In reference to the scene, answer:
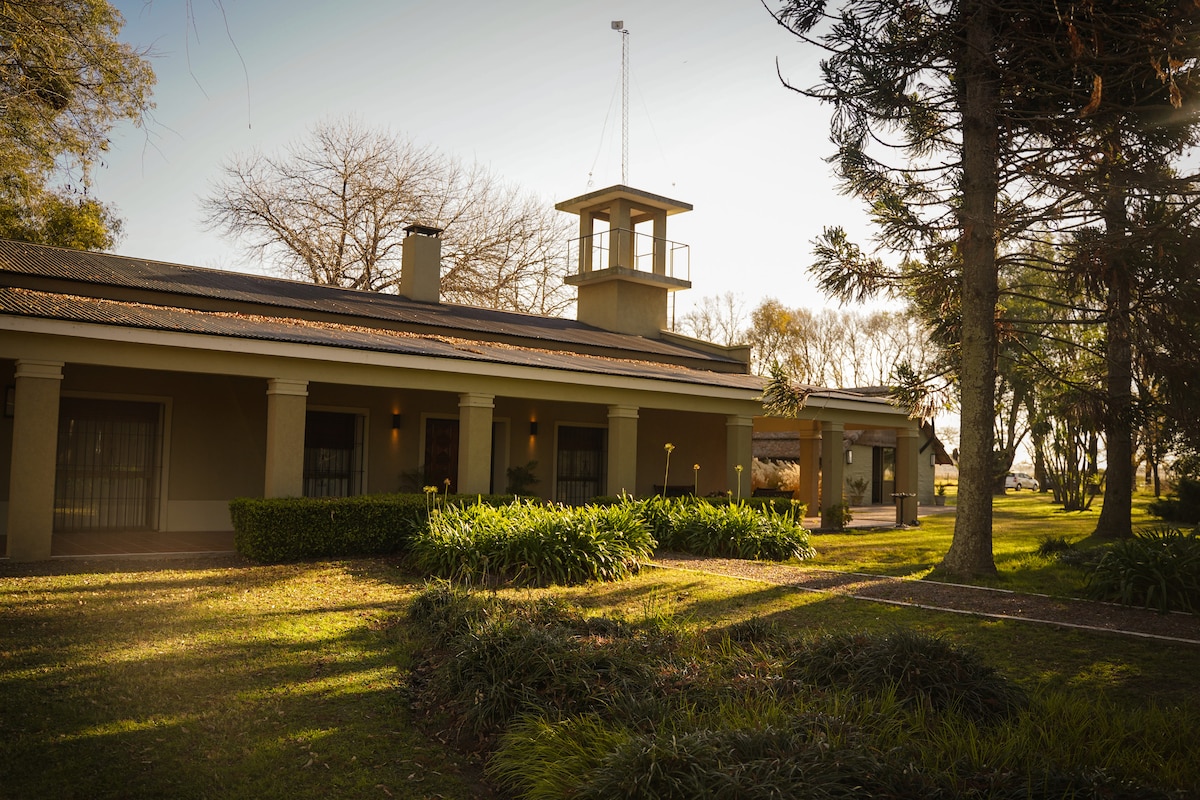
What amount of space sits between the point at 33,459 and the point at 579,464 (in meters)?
10.9

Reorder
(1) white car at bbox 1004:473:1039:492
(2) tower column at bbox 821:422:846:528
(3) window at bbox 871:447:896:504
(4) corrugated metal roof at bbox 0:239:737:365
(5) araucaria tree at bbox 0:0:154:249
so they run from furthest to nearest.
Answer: (1) white car at bbox 1004:473:1039:492 < (3) window at bbox 871:447:896:504 < (2) tower column at bbox 821:422:846:528 < (4) corrugated metal roof at bbox 0:239:737:365 < (5) araucaria tree at bbox 0:0:154:249

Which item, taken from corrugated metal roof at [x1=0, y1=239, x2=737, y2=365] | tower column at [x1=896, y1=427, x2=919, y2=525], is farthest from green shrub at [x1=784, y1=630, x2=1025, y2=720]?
tower column at [x1=896, y1=427, x2=919, y2=525]

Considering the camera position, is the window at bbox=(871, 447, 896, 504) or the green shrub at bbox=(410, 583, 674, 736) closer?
the green shrub at bbox=(410, 583, 674, 736)

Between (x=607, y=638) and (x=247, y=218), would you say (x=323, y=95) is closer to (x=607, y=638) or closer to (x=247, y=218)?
(x=607, y=638)

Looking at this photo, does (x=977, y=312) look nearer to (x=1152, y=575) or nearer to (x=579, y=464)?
(x=1152, y=575)

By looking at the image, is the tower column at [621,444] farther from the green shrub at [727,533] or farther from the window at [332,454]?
the window at [332,454]

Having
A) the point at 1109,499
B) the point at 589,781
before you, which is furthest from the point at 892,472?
the point at 589,781

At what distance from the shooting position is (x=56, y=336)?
32.9ft

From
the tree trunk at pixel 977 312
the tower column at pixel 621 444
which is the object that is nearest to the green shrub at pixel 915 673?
the tree trunk at pixel 977 312

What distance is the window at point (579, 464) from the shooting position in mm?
→ 18609

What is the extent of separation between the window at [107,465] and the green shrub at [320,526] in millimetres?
3223

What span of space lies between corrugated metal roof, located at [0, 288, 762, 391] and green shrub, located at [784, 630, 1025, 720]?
27.0ft

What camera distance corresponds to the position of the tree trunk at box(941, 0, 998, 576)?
11320mm

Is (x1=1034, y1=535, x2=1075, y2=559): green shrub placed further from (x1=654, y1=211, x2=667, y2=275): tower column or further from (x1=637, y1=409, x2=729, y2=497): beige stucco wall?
(x1=654, y1=211, x2=667, y2=275): tower column
